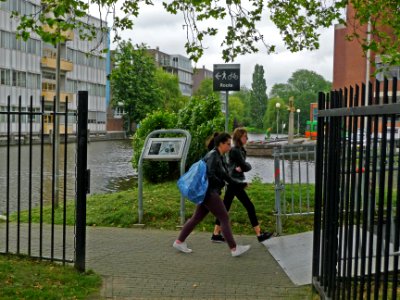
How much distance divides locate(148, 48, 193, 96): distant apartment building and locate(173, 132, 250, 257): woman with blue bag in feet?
366

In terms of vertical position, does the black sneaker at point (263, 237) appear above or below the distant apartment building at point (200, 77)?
below

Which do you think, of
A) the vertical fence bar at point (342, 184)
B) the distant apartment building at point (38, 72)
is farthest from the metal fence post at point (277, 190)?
the distant apartment building at point (38, 72)

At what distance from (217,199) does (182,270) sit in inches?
42.1

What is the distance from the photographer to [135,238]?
309 inches

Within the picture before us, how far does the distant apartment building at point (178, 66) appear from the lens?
12234 cm

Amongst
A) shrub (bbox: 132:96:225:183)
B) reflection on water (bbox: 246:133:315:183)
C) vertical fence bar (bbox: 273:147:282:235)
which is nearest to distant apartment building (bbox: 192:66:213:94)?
reflection on water (bbox: 246:133:315:183)

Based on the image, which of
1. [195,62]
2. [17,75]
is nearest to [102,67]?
[17,75]

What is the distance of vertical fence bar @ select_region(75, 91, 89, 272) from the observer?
5.69m

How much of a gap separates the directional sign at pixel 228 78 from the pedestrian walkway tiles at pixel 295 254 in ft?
10.1

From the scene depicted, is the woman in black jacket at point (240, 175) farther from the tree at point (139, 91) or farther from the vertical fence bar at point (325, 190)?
the tree at point (139, 91)

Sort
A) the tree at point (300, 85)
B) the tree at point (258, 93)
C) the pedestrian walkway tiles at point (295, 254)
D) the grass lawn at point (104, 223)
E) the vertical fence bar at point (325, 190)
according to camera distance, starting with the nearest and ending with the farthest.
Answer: the vertical fence bar at point (325, 190)
the grass lawn at point (104, 223)
the pedestrian walkway tiles at point (295, 254)
the tree at point (258, 93)
the tree at point (300, 85)

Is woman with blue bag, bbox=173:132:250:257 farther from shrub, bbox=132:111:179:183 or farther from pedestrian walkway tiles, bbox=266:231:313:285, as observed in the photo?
shrub, bbox=132:111:179:183

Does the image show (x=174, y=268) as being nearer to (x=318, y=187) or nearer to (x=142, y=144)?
(x=318, y=187)

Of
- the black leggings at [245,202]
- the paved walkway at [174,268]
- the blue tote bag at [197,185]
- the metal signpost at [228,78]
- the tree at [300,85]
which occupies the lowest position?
the paved walkway at [174,268]
